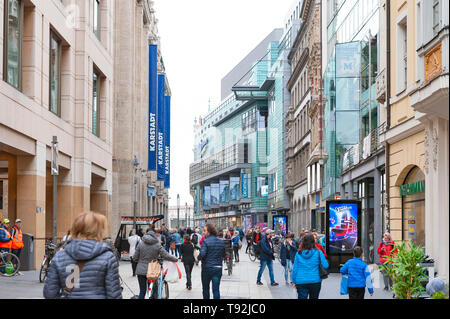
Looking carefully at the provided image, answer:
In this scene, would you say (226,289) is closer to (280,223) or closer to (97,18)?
(97,18)

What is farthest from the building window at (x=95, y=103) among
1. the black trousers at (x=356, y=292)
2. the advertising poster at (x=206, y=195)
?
the advertising poster at (x=206, y=195)

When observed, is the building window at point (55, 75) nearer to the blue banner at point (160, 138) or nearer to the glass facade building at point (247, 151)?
the blue banner at point (160, 138)

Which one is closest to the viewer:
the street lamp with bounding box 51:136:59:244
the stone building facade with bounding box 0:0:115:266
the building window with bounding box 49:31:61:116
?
the street lamp with bounding box 51:136:59:244

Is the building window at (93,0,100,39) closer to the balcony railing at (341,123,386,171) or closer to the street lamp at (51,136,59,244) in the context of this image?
the balcony railing at (341,123,386,171)

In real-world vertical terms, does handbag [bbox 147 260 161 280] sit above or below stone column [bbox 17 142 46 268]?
below

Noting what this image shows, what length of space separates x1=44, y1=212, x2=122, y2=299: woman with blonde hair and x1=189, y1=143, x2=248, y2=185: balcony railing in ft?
437

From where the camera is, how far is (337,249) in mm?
25422

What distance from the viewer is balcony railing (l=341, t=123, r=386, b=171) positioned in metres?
29.2

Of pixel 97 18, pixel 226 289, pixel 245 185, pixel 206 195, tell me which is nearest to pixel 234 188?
pixel 245 185

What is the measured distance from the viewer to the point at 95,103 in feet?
124

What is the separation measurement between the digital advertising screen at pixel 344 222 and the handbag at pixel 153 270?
38.3ft

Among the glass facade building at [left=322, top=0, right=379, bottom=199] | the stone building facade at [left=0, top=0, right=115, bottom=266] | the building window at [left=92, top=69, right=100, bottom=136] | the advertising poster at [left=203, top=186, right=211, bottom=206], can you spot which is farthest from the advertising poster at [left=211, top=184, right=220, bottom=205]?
the building window at [left=92, top=69, right=100, bottom=136]

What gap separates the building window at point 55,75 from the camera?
29.4 m

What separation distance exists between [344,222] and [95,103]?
56.2 feet
